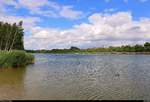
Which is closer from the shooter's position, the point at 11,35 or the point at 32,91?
the point at 32,91

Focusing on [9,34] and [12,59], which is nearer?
[12,59]

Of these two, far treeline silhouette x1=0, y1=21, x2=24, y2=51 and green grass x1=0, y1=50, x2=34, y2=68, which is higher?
far treeline silhouette x1=0, y1=21, x2=24, y2=51

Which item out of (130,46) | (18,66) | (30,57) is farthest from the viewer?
(130,46)

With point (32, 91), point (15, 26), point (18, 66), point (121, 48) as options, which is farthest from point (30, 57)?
point (121, 48)

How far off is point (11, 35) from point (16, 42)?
427 centimetres

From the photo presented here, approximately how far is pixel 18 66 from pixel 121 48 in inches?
4282

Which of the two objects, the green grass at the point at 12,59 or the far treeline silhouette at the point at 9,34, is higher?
the far treeline silhouette at the point at 9,34

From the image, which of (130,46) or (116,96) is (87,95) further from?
(130,46)

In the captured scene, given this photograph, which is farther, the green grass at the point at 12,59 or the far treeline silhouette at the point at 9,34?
the far treeline silhouette at the point at 9,34

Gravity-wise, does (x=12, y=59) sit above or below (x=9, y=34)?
below

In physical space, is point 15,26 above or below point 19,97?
above

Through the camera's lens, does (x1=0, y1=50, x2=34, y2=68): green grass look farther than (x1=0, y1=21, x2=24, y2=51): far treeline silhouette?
No

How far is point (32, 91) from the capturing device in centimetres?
1541

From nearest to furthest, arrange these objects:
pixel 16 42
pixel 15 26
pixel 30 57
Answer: pixel 30 57 < pixel 15 26 < pixel 16 42
